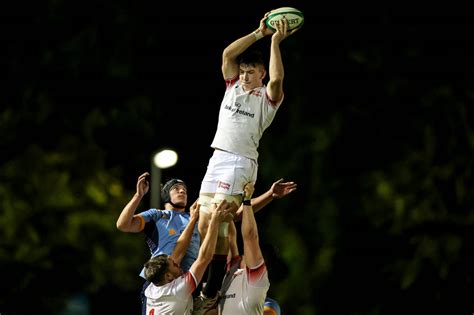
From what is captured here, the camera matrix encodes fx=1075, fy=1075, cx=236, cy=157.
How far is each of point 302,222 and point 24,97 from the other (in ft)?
20.7

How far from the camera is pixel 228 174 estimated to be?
9.10m

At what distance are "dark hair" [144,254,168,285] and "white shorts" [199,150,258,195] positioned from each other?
695mm

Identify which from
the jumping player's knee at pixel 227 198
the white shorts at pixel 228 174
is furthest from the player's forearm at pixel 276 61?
the jumping player's knee at pixel 227 198

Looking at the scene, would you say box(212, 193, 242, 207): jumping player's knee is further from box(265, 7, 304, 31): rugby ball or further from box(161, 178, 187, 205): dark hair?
box(265, 7, 304, 31): rugby ball

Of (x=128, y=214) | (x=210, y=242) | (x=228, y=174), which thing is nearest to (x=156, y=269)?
(x=210, y=242)

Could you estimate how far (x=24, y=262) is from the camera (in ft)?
69.4

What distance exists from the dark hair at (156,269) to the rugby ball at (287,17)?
2184 mm

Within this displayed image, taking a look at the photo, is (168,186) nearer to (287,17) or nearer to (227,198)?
(227,198)

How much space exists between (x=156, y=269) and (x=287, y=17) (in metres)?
2.38

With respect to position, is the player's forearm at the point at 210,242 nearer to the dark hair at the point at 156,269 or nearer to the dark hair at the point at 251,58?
the dark hair at the point at 156,269

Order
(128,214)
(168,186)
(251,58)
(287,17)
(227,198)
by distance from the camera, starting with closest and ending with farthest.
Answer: (287,17) < (227,198) < (251,58) < (128,214) < (168,186)

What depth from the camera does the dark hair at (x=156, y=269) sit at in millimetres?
9086

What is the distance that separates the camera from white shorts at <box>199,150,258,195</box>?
909 cm

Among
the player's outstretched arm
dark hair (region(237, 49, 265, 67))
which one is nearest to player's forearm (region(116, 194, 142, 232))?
the player's outstretched arm
